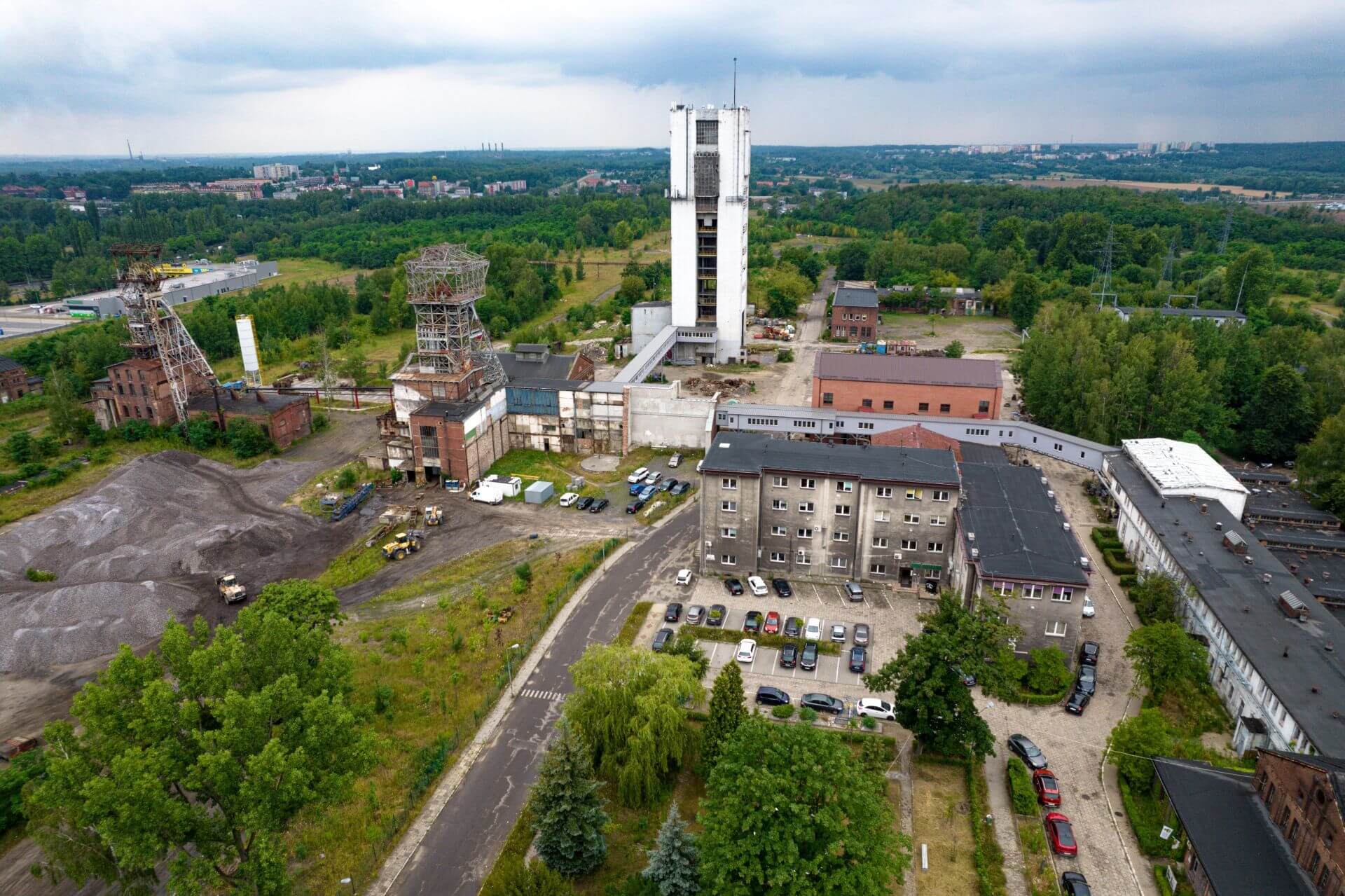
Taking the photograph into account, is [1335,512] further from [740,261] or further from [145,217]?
[145,217]

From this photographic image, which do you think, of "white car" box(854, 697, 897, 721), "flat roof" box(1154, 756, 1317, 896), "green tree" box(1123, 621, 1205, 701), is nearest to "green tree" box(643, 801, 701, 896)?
"white car" box(854, 697, 897, 721)

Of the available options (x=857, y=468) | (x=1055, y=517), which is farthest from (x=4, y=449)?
(x=1055, y=517)

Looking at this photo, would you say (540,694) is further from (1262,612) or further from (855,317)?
(855,317)

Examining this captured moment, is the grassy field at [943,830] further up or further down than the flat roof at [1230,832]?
further down

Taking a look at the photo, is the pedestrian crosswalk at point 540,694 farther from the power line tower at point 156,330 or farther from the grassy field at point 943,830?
the power line tower at point 156,330

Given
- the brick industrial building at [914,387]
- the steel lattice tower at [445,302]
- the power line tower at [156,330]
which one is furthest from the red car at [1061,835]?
the power line tower at [156,330]

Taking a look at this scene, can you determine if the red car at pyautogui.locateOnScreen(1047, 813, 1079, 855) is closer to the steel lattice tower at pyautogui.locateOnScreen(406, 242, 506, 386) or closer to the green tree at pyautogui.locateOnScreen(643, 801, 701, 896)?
the green tree at pyautogui.locateOnScreen(643, 801, 701, 896)

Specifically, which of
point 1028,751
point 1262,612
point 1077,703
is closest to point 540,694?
point 1028,751
